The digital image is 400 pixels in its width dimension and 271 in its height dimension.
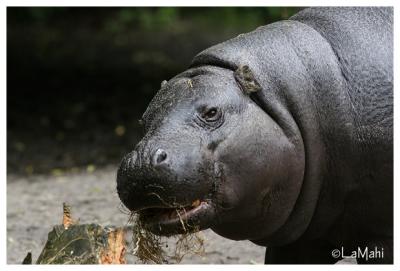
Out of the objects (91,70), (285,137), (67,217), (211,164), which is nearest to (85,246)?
(67,217)

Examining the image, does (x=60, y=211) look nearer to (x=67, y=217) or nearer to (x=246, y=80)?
(x=67, y=217)

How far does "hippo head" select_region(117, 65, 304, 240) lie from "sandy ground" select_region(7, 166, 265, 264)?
5.62 feet

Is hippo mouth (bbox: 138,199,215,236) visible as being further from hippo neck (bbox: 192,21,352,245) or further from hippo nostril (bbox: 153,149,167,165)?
hippo neck (bbox: 192,21,352,245)

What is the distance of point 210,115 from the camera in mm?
4129

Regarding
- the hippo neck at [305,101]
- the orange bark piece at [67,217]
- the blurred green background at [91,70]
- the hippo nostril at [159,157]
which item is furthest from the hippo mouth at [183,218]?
the blurred green background at [91,70]

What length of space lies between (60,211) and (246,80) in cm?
362

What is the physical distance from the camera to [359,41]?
454cm

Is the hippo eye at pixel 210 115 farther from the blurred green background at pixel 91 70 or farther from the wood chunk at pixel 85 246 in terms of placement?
the blurred green background at pixel 91 70

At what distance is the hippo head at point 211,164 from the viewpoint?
394cm
